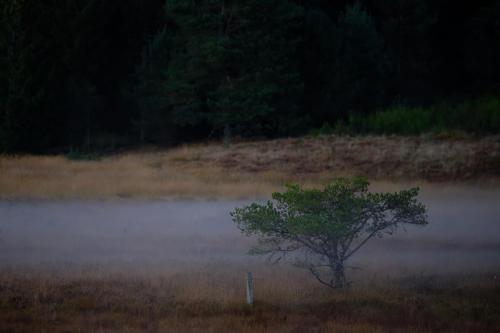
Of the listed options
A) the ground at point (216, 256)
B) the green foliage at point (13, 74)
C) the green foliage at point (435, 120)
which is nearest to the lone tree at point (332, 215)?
the ground at point (216, 256)

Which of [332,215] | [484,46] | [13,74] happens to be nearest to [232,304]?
[332,215]

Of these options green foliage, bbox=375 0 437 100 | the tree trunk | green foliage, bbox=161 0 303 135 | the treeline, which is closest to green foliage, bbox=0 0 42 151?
the treeline

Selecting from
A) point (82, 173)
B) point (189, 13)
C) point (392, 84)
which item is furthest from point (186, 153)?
point (392, 84)

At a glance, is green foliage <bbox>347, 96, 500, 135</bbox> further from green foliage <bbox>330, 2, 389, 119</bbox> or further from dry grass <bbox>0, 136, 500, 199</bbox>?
green foliage <bbox>330, 2, 389, 119</bbox>

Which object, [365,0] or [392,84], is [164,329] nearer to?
[392,84]

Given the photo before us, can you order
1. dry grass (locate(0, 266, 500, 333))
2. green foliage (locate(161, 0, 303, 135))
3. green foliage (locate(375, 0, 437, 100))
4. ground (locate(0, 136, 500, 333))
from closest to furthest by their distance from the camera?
dry grass (locate(0, 266, 500, 333))
ground (locate(0, 136, 500, 333))
green foliage (locate(161, 0, 303, 135))
green foliage (locate(375, 0, 437, 100))

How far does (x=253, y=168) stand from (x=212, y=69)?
→ 12150mm

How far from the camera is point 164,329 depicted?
24.8ft

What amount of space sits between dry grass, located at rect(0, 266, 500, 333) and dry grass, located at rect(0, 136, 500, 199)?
8906mm

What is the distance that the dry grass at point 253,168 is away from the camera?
19047mm

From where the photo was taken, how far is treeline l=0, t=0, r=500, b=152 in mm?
33625

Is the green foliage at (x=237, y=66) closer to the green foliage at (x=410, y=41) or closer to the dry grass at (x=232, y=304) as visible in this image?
the green foliage at (x=410, y=41)

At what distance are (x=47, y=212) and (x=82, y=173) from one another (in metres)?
7.30

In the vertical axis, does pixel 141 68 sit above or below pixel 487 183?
above
